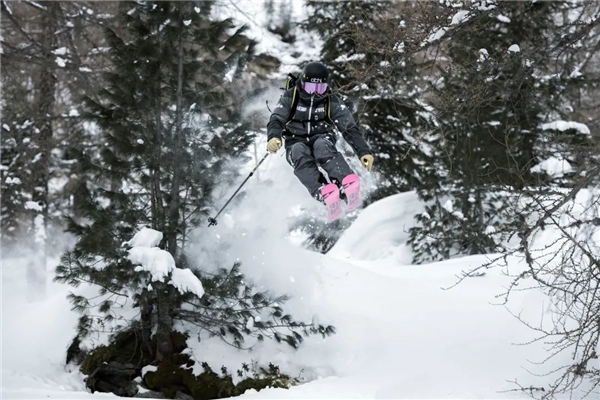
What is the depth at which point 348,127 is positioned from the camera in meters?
6.81

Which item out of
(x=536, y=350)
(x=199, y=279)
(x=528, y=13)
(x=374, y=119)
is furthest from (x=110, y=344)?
(x=528, y=13)

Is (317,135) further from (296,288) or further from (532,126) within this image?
(532,126)

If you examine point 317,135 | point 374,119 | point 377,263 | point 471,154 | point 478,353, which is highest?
point 374,119

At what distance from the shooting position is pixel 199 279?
27.1 feet

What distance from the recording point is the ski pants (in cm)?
685

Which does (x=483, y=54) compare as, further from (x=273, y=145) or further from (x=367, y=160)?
(x=273, y=145)

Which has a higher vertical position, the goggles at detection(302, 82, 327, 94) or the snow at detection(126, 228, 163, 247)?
the goggles at detection(302, 82, 327, 94)


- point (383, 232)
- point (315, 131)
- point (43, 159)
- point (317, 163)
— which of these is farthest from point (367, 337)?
point (43, 159)

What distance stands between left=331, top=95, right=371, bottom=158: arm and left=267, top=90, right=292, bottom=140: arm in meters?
0.57

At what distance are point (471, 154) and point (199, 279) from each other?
7566mm

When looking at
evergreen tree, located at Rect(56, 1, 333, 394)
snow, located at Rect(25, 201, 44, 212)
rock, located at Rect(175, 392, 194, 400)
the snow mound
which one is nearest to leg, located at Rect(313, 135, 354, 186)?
evergreen tree, located at Rect(56, 1, 333, 394)

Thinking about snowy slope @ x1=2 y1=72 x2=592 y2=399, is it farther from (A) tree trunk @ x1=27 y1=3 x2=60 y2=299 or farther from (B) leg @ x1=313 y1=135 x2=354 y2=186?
(A) tree trunk @ x1=27 y1=3 x2=60 y2=299

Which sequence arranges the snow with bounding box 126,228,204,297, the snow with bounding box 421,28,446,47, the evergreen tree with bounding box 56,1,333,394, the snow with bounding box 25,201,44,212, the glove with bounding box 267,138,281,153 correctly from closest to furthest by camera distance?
the snow with bounding box 421,28,446,47, the glove with bounding box 267,138,281,153, the snow with bounding box 126,228,204,297, the evergreen tree with bounding box 56,1,333,394, the snow with bounding box 25,201,44,212

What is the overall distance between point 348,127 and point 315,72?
819 millimetres
